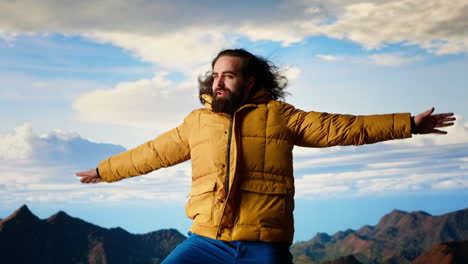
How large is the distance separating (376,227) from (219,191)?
16.4 metres

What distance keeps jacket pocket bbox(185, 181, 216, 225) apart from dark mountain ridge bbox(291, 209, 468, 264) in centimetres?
1107

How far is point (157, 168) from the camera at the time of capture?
5691 mm

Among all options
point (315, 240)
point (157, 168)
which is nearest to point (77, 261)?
point (315, 240)

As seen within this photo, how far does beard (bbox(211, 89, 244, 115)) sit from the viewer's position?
490cm

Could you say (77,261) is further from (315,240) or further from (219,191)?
(219,191)

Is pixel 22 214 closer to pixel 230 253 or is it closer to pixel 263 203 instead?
pixel 230 253

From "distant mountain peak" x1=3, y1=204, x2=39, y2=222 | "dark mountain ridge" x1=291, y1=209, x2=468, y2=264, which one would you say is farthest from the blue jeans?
"distant mountain peak" x1=3, y1=204, x2=39, y2=222

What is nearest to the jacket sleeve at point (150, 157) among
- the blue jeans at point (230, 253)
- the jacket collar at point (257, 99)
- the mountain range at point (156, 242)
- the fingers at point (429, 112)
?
the jacket collar at point (257, 99)

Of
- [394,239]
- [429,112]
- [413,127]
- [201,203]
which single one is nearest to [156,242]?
[394,239]

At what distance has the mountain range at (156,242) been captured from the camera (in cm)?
1443

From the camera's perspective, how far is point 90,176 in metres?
6.10

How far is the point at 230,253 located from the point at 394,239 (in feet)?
48.5

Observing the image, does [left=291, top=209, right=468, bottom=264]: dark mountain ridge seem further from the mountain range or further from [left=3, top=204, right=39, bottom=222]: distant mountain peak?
[left=3, top=204, right=39, bottom=222]: distant mountain peak

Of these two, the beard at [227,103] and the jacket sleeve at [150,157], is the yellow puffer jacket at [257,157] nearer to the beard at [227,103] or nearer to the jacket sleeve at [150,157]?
the beard at [227,103]
